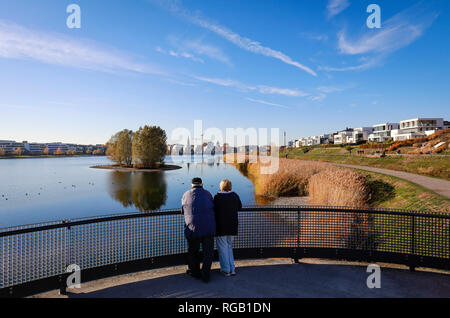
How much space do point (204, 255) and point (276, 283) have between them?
4.10ft

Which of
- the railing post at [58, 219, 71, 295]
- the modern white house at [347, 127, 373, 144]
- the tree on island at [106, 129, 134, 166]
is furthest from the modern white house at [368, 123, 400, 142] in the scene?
the railing post at [58, 219, 71, 295]

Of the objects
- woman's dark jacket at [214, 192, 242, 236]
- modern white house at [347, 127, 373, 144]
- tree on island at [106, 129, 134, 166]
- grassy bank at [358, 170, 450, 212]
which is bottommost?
grassy bank at [358, 170, 450, 212]

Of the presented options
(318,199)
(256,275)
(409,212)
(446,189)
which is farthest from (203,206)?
(446,189)

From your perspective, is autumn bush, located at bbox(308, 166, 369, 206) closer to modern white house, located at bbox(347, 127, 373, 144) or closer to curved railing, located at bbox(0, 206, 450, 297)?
→ curved railing, located at bbox(0, 206, 450, 297)

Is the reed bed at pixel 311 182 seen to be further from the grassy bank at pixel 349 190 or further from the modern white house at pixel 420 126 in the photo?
the modern white house at pixel 420 126

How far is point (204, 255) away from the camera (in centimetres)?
458

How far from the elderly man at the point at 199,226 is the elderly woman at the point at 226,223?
0.17 meters

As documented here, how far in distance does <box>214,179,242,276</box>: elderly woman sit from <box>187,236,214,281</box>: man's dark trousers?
0.24m

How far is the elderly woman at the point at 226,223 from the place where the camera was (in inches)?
188

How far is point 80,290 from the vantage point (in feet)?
14.0

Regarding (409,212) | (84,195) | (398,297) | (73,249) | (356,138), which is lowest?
(84,195)

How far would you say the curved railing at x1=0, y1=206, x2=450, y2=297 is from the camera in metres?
4.38

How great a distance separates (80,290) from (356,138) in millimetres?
128334
